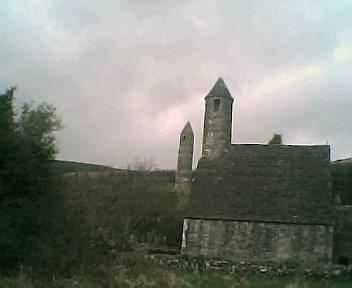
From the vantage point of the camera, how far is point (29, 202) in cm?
2123

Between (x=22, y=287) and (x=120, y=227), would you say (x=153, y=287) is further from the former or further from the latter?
(x=120, y=227)

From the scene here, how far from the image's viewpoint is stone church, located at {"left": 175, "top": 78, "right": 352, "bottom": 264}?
3438 cm

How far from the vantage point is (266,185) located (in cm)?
3719

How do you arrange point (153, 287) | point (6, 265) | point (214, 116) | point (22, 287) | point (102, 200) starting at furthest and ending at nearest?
point (102, 200) < point (214, 116) < point (6, 265) < point (153, 287) < point (22, 287)

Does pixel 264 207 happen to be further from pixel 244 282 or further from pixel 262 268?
pixel 244 282

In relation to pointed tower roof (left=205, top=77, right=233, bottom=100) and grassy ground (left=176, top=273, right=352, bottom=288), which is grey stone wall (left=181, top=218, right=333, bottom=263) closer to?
grassy ground (left=176, top=273, right=352, bottom=288)

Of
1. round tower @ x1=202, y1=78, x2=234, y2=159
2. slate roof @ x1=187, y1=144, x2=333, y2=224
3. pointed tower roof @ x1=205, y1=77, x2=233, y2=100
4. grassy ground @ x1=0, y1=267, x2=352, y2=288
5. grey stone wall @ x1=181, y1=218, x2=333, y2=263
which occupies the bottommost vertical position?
grassy ground @ x1=0, y1=267, x2=352, y2=288

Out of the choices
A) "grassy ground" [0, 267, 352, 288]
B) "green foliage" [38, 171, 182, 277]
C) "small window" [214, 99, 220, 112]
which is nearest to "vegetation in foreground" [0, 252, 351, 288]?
"grassy ground" [0, 267, 352, 288]

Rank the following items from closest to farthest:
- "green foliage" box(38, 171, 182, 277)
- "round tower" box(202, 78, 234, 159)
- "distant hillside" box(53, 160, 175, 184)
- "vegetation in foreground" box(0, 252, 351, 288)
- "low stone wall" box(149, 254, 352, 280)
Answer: "vegetation in foreground" box(0, 252, 351, 288), "green foliage" box(38, 171, 182, 277), "low stone wall" box(149, 254, 352, 280), "round tower" box(202, 78, 234, 159), "distant hillside" box(53, 160, 175, 184)

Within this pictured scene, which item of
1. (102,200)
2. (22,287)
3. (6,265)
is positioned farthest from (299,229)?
(102,200)

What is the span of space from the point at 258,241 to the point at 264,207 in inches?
87.5

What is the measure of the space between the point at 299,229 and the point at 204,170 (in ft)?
26.6

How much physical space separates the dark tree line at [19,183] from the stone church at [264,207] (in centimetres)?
1452

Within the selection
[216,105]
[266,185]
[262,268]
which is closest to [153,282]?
[262,268]
